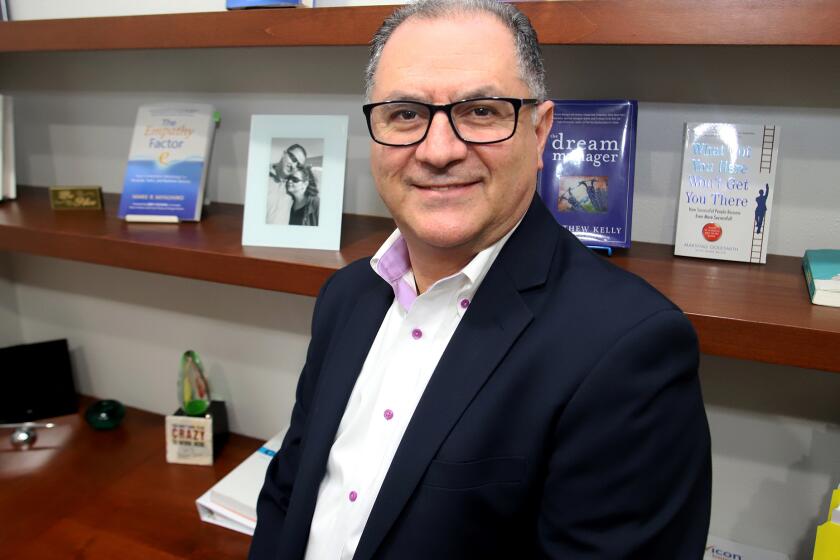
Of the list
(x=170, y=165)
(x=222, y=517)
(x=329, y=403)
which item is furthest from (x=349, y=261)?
Result: (x=222, y=517)

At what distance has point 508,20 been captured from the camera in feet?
2.69

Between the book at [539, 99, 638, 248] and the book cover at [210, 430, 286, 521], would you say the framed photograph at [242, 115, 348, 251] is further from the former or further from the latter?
the book cover at [210, 430, 286, 521]

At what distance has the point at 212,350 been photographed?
69.1 inches

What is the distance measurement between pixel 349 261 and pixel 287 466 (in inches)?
15.4

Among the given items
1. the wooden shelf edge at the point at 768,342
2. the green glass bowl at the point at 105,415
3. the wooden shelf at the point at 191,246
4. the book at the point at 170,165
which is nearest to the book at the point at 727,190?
the wooden shelf edge at the point at 768,342

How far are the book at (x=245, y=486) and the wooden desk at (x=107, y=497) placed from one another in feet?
0.19

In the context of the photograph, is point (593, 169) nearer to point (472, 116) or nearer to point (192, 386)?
point (472, 116)

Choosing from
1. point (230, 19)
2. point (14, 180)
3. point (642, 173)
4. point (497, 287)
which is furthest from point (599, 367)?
point (14, 180)

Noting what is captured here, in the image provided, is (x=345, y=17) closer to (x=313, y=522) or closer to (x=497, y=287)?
(x=497, y=287)

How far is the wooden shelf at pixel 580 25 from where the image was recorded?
0.84m

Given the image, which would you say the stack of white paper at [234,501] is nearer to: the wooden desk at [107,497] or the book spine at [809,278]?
the wooden desk at [107,497]

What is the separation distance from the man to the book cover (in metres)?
0.50

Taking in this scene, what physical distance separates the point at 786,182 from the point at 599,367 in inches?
26.1

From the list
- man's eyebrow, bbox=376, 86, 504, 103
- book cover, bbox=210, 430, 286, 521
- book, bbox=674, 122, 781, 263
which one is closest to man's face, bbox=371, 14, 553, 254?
man's eyebrow, bbox=376, 86, 504, 103
